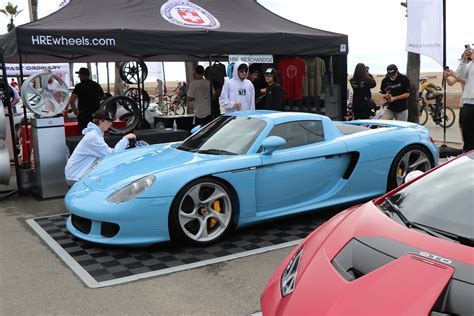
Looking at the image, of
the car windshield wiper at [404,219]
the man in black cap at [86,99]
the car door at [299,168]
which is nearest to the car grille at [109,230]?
the car door at [299,168]

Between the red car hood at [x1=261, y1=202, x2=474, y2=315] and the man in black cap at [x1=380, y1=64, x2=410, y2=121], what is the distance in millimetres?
7467

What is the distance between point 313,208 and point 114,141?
3882 mm

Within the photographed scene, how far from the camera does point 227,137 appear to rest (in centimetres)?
507

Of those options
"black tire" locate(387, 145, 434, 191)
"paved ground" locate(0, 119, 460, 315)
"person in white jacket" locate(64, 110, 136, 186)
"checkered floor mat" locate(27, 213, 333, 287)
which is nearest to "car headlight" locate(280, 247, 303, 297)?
"paved ground" locate(0, 119, 460, 315)

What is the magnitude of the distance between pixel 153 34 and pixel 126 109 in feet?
4.90

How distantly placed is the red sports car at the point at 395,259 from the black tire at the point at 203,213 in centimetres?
192

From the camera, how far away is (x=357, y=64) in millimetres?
9867

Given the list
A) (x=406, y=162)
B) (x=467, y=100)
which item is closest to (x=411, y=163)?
(x=406, y=162)

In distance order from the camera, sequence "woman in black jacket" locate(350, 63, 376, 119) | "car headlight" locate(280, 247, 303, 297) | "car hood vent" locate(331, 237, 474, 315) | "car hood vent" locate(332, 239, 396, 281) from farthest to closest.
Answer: "woman in black jacket" locate(350, 63, 376, 119) < "car headlight" locate(280, 247, 303, 297) < "car hood vent" locate(332, 239, 396, 281) < "car hood vent" locate(331, 237, 474, 315)

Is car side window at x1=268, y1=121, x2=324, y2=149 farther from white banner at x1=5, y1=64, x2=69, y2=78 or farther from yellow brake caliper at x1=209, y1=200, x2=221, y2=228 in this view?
white banner at x1=5, y1=64, x2=69, y2=78

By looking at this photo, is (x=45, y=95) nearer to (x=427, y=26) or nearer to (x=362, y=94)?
(x=362, y=94)

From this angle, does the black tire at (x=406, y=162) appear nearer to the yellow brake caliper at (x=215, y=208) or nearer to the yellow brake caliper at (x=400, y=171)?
the yellow brake caliper at (x=400, y=171)

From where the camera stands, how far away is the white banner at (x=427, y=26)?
916 cm

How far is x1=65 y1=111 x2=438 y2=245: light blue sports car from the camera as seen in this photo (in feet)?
13.9
